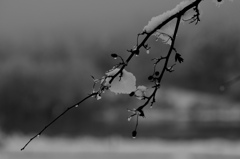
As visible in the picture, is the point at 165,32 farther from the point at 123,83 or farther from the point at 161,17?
the point at 123,83

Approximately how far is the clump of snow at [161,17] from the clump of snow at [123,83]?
1.59 ft

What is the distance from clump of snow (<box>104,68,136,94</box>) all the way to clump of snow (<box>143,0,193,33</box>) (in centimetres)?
48

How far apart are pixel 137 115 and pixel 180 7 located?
1.18 meters

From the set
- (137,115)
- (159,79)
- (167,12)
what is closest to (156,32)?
(167,12)

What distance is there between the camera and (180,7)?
3869 mm

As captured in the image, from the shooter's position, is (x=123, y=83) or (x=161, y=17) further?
(x=123, y=83)

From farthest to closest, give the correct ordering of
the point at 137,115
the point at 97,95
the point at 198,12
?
the point at 198,12
the point at 137,115
the point at 97,95

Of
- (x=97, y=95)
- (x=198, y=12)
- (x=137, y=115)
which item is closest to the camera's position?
(x=97, y=95)

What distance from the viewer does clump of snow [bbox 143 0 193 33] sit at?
11.8ft

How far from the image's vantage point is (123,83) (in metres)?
3.83

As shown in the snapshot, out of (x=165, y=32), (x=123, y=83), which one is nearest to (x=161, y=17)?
(x=165, y=32)

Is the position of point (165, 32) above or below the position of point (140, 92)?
above

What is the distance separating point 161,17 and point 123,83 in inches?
29.5

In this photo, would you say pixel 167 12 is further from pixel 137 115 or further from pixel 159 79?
pixel 137 115
